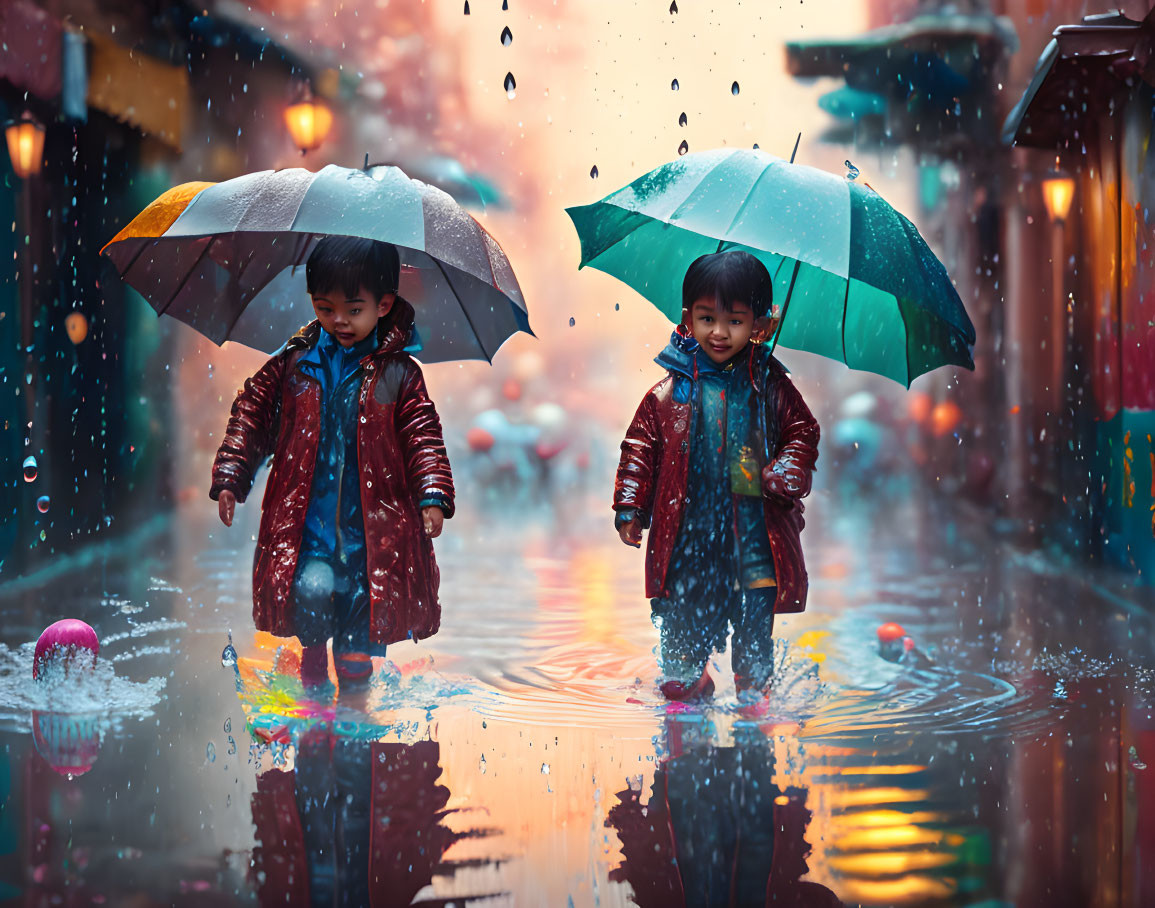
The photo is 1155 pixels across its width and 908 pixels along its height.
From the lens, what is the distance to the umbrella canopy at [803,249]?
3814mm

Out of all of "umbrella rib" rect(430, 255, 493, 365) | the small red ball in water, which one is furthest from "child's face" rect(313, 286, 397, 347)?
the small red ball in water

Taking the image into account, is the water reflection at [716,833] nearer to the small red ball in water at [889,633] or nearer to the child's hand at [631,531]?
the child's hand at [631,531]

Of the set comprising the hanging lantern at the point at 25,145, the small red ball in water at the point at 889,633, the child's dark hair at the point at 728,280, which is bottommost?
the small red ball in water at the point at 889,633

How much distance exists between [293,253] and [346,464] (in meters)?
0.85

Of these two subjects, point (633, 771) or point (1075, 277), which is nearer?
point (633, 771)

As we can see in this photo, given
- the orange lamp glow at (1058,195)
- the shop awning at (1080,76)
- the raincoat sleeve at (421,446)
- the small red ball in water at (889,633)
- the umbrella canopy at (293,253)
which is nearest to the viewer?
the umbrella canopy at (293,253)

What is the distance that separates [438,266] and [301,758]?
1767 millimetres

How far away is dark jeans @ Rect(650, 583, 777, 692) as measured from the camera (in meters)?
4.25

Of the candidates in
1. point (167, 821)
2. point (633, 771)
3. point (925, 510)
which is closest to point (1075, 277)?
point (925, 510)

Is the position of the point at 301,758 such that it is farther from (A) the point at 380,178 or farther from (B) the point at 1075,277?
(B) the point at 1075,277

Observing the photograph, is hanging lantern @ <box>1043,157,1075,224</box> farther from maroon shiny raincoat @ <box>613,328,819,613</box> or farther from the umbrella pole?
maroon shiny raincoat @ <box>613,328,819,613</box>

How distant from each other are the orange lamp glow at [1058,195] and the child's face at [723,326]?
19.6ft

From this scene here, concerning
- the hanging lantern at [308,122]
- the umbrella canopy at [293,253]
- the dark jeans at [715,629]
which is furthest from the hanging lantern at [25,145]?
the dark jeans at [715,629]

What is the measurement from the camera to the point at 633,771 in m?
3.65
